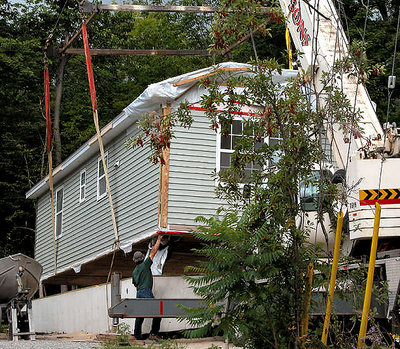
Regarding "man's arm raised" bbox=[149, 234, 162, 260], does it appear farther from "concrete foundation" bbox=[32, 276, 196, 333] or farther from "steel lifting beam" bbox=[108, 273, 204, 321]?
"steel lifting beam" bbox=[108, 273, 204, 321]

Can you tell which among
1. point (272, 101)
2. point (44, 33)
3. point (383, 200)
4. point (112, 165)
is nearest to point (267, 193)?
point (272, 101)

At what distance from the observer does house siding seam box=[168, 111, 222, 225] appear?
1727 centimetres

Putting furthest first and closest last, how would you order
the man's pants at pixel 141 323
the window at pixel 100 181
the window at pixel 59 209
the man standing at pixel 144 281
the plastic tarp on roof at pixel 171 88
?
the window at pixel 59 209 → the window at pixel 100 181 → the plastic tarp on roof at pixel 171 88 → the man standing at pixel 144 281 → the man's pants at pixel 141 323

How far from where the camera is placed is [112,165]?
20.8 meters

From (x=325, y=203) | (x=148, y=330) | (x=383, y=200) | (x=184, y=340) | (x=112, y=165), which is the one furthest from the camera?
(x=112, y=165)

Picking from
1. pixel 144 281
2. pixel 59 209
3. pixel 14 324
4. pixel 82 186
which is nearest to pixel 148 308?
pixel 144 281

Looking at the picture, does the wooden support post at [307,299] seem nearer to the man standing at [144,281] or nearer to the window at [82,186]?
the man standing at [144,281]

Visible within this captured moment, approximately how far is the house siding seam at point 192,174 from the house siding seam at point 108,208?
0.51m

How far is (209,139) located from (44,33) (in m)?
22.2

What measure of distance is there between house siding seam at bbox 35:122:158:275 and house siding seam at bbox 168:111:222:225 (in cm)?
51

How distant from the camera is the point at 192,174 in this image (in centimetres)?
1756

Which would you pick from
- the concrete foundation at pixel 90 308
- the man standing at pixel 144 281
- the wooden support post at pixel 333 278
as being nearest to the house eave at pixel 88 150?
the concrete foundation at pixel 90 308

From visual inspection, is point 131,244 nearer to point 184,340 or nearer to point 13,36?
point 184,340

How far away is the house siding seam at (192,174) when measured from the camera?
56.6 feet
